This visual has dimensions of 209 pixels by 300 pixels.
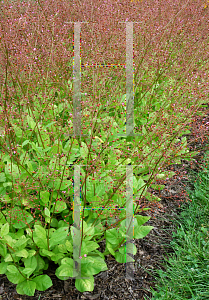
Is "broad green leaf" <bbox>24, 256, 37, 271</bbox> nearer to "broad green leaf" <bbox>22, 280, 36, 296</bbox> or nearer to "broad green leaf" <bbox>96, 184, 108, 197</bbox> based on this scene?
"broad green leaf" <bbox>22, 280, 36, 296</bbox>

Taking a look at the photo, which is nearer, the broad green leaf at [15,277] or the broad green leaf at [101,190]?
the broad green leaf at [15,277]

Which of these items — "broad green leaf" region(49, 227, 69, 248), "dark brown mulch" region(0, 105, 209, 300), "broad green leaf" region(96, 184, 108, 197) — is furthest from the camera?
"broad green leaf" region(96, 184, 108, 197)

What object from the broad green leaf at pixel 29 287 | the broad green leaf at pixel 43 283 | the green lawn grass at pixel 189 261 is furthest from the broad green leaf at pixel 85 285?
the green lawn grass at pixel 189 261

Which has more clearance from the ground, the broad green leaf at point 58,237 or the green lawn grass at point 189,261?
the broad green leaf at point 58,237

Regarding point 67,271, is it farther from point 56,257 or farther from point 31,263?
point 31,263

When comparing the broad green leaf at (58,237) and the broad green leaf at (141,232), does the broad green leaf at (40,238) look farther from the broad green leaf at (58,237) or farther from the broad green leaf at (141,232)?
the broad green leaf at (141,232)

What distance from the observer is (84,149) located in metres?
2.06

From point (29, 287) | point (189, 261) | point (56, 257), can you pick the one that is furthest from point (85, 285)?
point (189, 261)

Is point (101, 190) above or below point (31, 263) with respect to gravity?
above

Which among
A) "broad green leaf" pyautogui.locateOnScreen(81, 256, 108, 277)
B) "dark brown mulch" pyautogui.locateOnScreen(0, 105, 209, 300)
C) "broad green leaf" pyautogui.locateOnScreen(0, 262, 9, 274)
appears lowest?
"dark brown mulch" pyautogui.locateOnScreen(0, 105, 209, 300)

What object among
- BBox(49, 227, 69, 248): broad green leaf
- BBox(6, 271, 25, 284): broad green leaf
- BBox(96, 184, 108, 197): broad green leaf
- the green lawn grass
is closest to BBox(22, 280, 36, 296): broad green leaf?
BBox(6, 271, 25, 284): broad green leaf

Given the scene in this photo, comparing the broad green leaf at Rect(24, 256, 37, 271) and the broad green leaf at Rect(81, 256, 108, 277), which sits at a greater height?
the broad green leaf at Rect(81, 256, 108, 277)

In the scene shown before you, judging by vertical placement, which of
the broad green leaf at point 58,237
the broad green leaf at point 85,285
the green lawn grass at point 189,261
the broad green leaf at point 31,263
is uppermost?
the broad green leaf at point 58,237

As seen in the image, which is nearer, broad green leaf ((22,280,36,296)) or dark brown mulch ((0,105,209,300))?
broad green leaf ((22,280,36,296))
